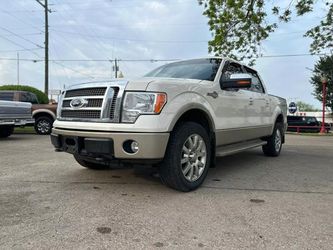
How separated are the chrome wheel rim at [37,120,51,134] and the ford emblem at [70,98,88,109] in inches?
376

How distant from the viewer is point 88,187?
4.27 m

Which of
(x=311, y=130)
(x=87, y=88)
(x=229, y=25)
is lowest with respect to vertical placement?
(x=311, y=130)

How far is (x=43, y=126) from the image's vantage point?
519 inches

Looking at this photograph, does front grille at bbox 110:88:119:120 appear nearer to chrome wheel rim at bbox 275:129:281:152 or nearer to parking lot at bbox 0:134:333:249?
parking lot at bbox 0:134:333:249

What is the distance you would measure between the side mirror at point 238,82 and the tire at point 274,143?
9.14 feet

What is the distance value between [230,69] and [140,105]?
7.92 ft

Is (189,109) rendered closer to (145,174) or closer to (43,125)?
(145,174)

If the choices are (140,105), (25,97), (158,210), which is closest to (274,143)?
(140,105)

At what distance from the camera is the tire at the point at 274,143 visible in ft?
23.7

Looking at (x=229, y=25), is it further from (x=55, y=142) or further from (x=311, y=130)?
(x=311, y=130)

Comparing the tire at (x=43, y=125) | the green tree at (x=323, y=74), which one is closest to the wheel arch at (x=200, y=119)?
the tire at (x=43, y=125)

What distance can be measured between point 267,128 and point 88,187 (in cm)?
405

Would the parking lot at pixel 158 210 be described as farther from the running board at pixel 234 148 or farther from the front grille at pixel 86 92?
the front grille at pixel 86 92

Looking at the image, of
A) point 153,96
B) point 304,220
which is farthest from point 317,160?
point 153,96
